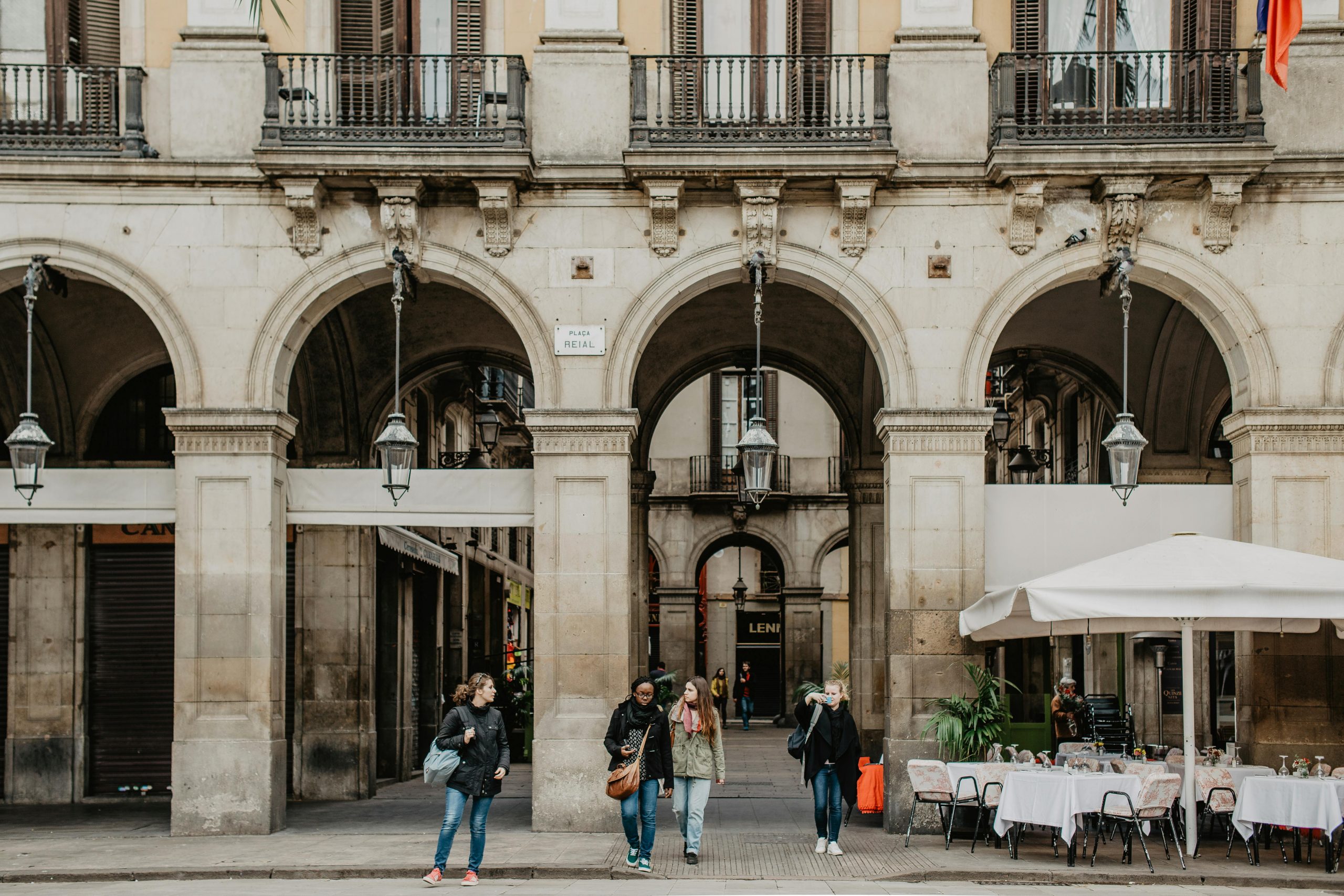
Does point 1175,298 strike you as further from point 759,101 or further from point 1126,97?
point 759,101

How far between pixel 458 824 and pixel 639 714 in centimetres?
180

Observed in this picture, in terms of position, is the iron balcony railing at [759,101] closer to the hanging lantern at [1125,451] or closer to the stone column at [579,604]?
the stone column at [579,604]

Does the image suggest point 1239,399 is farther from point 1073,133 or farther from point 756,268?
point 756,268

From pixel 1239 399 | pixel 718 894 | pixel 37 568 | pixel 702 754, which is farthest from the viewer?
pixel 37 568

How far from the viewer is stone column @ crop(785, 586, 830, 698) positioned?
3828 cm

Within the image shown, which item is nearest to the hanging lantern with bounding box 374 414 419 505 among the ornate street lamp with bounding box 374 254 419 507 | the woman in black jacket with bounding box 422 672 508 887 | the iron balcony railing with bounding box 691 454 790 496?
the ornate street lamp with bounding box 374 254 419 507

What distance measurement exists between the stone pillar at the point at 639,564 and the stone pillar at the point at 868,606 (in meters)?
2.87

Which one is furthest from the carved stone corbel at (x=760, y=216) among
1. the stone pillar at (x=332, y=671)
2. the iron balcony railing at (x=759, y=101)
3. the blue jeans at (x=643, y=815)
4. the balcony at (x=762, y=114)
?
the stone pillar at (x=332, y=671)

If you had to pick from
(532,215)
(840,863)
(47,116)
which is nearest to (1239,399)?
(840,863)

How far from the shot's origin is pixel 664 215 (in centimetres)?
1525

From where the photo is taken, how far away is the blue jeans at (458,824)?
38.6ft

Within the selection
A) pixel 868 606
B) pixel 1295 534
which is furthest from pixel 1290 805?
pixel 868 606

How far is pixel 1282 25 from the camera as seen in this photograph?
14.3 metres

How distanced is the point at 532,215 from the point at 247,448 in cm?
373
